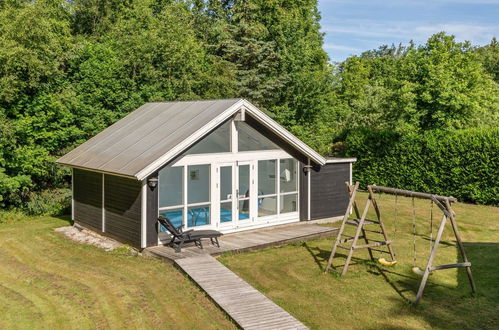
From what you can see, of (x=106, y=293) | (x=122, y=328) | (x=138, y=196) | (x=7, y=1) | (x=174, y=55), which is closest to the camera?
(x=122, y=328)

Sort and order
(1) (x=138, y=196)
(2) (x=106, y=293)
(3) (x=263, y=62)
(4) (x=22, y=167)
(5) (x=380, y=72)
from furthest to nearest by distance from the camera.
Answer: (5) (x=380, y=72) → (3) (x=263, y=62) → (4) (x=22, y=167) → (1) (x=138, y=196) → (2) (x=106, y=293)

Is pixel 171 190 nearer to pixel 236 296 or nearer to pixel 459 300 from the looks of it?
pixel 236 296

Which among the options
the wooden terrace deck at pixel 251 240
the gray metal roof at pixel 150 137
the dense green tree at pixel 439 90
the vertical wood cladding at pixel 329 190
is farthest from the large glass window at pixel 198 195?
the dense green tree at pixel 439 90

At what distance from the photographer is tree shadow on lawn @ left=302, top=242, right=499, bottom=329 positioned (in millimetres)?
7914

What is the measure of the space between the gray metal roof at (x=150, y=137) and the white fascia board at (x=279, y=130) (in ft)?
0.23

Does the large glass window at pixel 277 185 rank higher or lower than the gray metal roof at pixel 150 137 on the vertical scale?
lower

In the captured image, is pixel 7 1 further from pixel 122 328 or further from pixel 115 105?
pixel 122 328

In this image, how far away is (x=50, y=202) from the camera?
17.7m

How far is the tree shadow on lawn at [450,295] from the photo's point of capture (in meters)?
7.91

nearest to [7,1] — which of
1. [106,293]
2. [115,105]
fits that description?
[115,105]

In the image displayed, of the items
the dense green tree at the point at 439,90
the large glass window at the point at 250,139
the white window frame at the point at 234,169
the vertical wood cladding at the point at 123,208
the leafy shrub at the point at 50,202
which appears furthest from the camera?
the dense green tree at the point at 439,90

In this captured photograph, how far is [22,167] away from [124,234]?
6500 mm

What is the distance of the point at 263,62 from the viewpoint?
27.3 m

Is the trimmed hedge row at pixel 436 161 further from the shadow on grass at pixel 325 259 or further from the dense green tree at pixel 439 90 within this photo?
the shadow on grass at pixel 325 259
